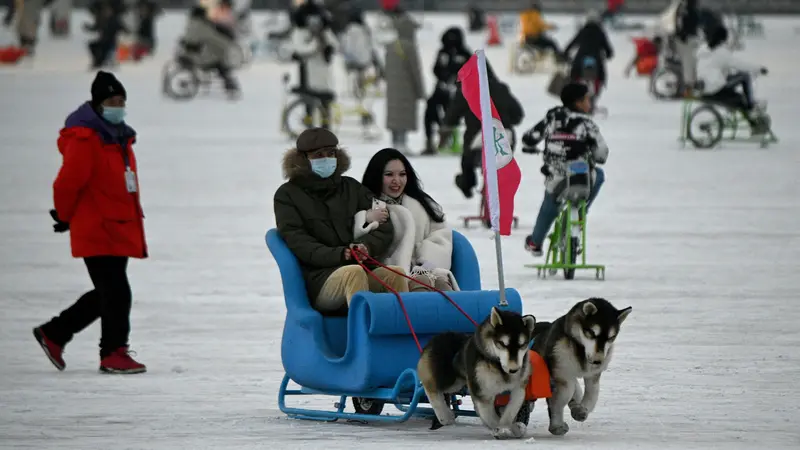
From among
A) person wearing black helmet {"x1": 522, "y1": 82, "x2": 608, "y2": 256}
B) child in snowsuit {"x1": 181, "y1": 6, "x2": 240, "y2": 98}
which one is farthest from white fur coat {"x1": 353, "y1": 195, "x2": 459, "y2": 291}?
child in snowsuit {"x1": 181, "y1": 6, "x2": 240, "y2": 98}

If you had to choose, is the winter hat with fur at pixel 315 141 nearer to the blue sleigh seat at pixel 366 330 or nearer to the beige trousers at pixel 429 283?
the blue sleigh seat at pixel 366 330

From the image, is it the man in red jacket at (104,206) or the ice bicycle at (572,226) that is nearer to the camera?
the man in red jacket at (104,206)

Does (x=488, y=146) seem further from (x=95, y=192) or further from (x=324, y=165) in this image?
(x=95, y=192)

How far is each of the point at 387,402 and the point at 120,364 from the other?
81.5 inches

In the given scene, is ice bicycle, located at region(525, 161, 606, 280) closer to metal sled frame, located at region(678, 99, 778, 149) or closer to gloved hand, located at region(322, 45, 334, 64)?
metal sled frame, located at region(678, 99, 778, 149)

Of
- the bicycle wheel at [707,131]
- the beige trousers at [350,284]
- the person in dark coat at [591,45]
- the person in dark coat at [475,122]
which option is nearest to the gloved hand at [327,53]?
the bicycle wheel at [707,131]

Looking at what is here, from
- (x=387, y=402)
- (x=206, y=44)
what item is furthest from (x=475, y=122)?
(x=206, y=44)

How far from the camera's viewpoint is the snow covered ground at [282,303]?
22.0 ft

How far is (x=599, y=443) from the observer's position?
6207 millimetres

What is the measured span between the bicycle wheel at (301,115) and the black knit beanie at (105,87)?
48.6 ft

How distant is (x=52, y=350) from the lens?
8.42 meters

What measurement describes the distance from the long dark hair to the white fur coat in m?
0.05

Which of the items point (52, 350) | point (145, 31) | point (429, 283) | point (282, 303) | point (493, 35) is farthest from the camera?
point (493, 35)

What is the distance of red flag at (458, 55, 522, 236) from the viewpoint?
23.1 feet
